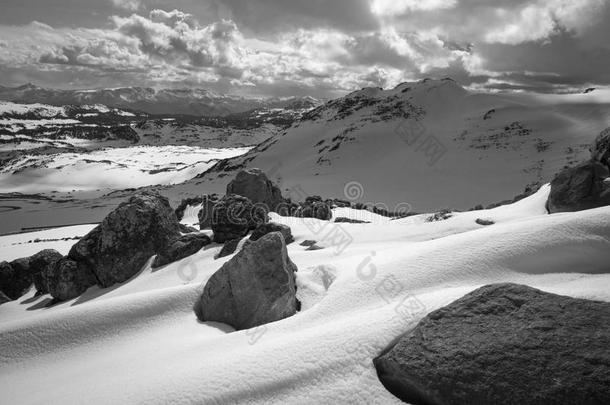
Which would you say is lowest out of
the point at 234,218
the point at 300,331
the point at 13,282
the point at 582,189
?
the point at 13,282

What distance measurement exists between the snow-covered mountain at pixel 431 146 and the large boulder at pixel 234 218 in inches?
1115

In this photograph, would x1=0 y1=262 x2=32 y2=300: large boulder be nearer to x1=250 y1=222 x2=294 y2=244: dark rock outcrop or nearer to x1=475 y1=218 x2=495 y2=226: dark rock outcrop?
x1=250 y1=222 x2=294 y2=244: dark rock outcrop

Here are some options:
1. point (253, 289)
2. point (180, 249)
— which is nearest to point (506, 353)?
point (253, 289)

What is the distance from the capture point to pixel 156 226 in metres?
17.0

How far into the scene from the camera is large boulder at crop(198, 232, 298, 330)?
944 centimetres

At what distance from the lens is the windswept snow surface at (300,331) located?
589cm

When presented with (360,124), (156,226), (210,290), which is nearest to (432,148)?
(360,124)

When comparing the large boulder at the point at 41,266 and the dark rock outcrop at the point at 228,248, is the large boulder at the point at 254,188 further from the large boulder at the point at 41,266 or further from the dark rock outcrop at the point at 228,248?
the dark rock outcrop at the point at 228,248

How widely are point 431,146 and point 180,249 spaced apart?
5797 cm

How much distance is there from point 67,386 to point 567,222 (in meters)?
11.5

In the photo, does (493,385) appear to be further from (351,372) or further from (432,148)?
(432,148)

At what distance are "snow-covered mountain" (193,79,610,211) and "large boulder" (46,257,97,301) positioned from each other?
3494 cm

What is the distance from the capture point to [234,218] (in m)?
17.5

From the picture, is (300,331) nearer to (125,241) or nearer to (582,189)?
(582,189)
